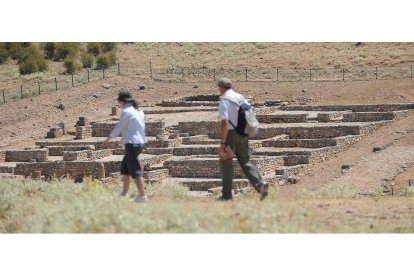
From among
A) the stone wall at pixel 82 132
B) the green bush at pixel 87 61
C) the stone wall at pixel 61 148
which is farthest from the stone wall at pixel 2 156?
the green bush at pixel 87 61

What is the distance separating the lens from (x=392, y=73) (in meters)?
53.8

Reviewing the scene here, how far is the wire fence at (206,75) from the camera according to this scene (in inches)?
2116

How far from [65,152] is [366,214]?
21.9 metres

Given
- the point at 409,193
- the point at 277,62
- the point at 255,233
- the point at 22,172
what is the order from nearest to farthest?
the point at 255,233, the point at 409,193, the point at 22,172, the point at 277,62

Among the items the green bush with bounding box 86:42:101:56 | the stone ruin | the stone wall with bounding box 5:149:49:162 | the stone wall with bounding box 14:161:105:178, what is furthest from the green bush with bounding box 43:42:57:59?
the stone wall with bounding box 14:161:105:178

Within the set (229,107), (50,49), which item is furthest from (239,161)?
(50,49)

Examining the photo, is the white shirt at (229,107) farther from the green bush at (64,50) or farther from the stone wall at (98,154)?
the green bush at (64,50)

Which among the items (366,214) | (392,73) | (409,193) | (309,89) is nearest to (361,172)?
(409,193)

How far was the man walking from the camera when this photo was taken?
16406 millimetres

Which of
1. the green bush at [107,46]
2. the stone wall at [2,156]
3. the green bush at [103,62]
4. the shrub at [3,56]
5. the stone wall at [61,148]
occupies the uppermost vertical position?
the green bush at [107,46]

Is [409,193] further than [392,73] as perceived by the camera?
No

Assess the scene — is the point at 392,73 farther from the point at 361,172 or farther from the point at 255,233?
the point at 255,233

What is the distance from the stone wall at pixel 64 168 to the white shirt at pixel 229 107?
636 inches

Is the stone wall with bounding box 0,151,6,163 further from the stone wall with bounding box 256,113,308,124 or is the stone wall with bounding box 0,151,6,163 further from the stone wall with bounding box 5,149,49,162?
the stone wall with bounding box 256,113,308,124
